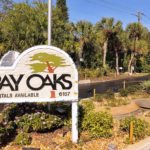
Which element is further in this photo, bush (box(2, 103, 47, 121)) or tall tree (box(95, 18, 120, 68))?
tall tree (box(95, 18, 120, 68))

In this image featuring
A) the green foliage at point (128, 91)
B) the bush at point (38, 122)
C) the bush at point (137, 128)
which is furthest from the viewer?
the green foliage at point (128, 91)

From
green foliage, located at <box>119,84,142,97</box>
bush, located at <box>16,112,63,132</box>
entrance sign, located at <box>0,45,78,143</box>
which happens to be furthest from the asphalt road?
entrance sign, located at <box>0,45,78,143</box>

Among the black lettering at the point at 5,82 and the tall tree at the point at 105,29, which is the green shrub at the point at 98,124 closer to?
the black lettering at the point at 5,82

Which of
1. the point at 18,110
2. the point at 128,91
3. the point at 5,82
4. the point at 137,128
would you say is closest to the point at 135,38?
the point at 128,91

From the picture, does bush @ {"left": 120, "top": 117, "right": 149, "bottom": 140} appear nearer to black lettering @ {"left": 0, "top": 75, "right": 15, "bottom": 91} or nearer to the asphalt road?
black lettering @ {"left": 0, "top": 75, "right": 15, "bottom": 91}

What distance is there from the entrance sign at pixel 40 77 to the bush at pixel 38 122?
73cm

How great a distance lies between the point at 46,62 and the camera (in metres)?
9.81

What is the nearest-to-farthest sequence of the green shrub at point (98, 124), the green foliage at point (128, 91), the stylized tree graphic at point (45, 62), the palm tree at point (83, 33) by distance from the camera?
the stylized tree graphic at point (45, 62) < the green shrub at point (98, 124) < the green foliage at point (128, 91) < the palm tree at point (83, 33)

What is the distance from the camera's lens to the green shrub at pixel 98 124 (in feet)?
34.5

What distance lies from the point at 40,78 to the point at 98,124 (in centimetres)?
221

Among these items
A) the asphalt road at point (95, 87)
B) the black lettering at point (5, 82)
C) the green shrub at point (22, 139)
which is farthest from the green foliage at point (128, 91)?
the black lettering at point (5, 82)

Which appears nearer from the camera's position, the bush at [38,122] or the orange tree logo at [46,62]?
the orange tree logo at [46,62]

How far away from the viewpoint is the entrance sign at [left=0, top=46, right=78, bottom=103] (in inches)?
381

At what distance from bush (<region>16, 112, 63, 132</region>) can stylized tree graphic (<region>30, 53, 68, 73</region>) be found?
4.61 ft
